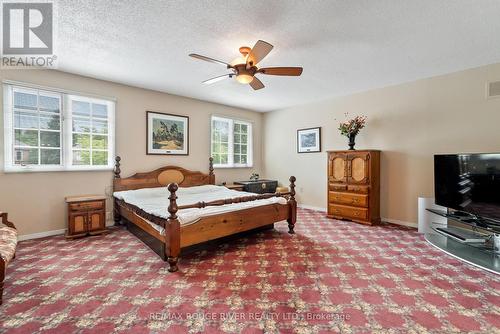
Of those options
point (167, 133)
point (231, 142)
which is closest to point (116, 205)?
point (167, 133)

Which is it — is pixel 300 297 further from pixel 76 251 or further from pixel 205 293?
pixel 76 251

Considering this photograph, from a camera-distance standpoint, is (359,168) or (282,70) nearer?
(282,70)

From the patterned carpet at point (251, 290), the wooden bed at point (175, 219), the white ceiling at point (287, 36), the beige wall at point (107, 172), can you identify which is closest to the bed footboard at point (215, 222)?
the wooden bed at point (175, 219)

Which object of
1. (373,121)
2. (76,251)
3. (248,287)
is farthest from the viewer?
(373,121)

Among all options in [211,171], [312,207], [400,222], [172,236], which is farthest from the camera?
[312,207]

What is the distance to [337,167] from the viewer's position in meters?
4.81

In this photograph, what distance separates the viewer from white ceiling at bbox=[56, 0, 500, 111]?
2.19m

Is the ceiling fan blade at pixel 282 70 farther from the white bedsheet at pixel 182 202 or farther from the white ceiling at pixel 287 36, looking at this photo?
the white bedsheet at pixel 182 202

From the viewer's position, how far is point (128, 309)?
6.24ft

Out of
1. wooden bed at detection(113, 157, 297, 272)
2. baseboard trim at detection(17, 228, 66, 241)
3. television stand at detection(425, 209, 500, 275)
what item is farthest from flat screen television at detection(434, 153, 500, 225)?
baseboard trim at detection(17, 228, 66, 241)

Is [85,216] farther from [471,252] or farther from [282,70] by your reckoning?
[471,252]

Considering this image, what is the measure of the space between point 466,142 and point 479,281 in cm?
235

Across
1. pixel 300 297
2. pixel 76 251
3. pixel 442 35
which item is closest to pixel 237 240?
pixel 300 297

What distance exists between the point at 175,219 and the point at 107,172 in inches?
98.1
